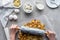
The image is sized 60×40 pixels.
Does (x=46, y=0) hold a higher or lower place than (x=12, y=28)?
higher

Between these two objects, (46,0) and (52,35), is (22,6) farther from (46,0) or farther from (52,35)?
(52,35)

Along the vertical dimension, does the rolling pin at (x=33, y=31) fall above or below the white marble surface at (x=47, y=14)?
below

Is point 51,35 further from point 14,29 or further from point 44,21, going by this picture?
Result: point 14,29

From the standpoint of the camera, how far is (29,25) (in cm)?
173

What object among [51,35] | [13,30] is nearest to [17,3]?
Result: [13,30]

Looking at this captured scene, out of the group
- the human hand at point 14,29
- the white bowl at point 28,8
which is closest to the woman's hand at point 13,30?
the human hand at point 14,29

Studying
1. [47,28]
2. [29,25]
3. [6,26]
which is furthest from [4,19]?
[47,28]

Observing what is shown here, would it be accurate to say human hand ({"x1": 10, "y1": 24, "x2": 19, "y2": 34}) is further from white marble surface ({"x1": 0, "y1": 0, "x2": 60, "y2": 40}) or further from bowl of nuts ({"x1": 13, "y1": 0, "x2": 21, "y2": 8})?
bowl of nuts ({"x1": 13, "y1": 0, "x2": 21, "y2": 8})

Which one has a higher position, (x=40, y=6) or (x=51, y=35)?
(x=40, y=6)

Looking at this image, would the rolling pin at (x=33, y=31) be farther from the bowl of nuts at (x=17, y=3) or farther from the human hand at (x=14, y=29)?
the bowl of nuts at (x=17, y=3)

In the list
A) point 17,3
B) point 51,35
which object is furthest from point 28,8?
point 51,35

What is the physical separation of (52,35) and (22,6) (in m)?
0.29

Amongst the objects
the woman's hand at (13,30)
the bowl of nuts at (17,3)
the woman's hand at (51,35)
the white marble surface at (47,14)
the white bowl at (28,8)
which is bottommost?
the woman's hand at (51,35)

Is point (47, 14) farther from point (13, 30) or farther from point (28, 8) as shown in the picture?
point (13, 30)
